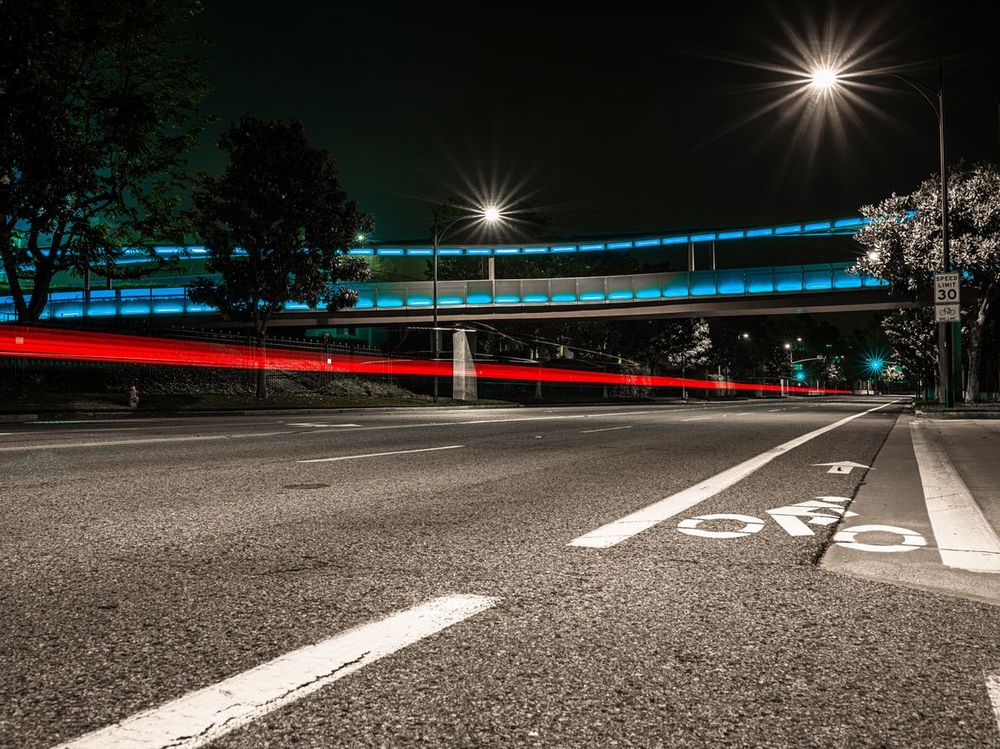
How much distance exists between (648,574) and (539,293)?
49.4 metres

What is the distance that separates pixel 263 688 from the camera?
222 centimetres

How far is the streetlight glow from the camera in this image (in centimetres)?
2170

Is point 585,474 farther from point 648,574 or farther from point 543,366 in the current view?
point 543,366

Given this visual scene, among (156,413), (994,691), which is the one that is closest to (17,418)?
(156,413)

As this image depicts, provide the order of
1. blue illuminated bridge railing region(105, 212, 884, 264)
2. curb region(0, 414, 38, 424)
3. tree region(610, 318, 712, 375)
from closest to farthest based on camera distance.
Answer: curb region(0, 414, 38, 424) → blue illuminated bridge railing region(105, 212, 884, 264) → tree region(610, 318, 712, 375)

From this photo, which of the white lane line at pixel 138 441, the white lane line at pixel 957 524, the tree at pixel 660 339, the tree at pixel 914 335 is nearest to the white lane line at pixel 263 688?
the white lane line at pixel 957 524

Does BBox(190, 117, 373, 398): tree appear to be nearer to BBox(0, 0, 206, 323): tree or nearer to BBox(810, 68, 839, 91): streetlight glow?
BBox(0, 0, 206, 323): tree

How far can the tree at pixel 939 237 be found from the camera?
1182 inches

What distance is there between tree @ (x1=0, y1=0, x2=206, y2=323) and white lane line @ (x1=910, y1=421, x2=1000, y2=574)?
78.2 ft

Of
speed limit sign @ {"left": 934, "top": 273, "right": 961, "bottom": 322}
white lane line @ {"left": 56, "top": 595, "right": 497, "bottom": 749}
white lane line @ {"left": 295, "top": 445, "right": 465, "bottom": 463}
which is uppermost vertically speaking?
speed limit sign @ {"left": 934, "top": 273, "right": 961, "bottom": 322}

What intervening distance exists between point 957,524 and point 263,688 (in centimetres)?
480

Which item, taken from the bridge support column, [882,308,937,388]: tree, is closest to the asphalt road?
the bridge support column

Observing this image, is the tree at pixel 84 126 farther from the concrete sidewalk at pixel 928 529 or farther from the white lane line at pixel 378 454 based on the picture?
the concrete sidewalk at pixel 928 529

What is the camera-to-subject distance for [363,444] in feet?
37.9
